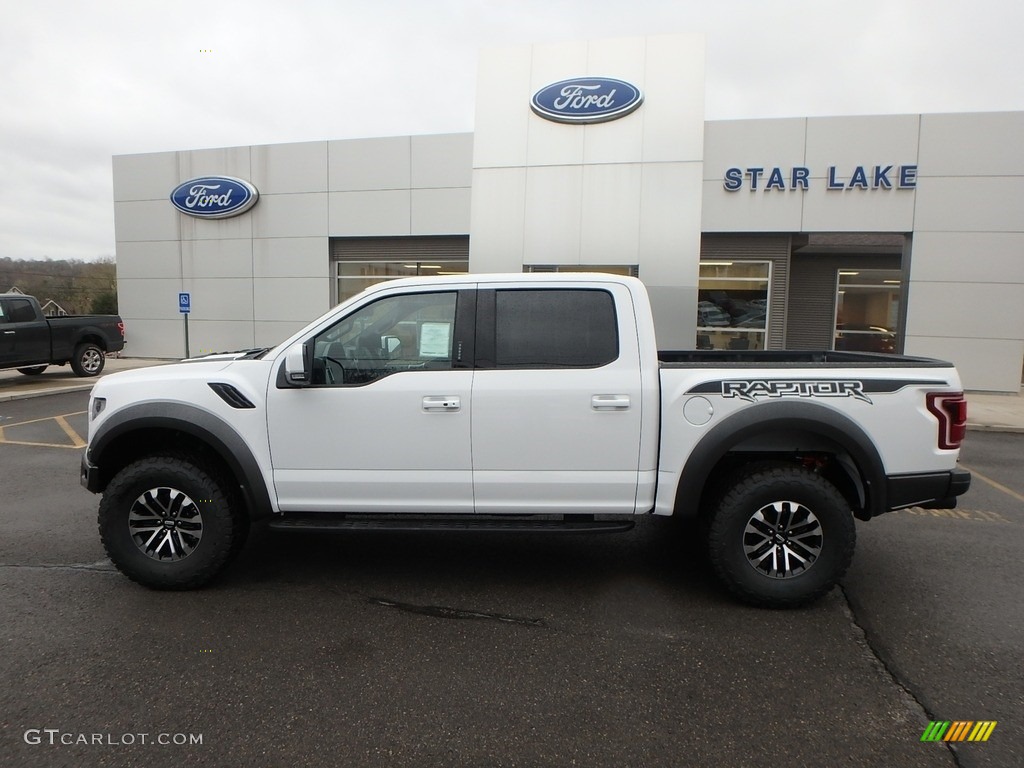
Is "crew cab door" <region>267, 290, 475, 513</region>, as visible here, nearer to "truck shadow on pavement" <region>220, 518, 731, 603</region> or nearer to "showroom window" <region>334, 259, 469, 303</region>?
"truck shadow on pavement" <region>220, 518, 731, 603</region>

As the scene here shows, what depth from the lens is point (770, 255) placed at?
1577 centimetres

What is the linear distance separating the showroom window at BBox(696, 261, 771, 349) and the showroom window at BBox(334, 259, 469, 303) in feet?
21.5

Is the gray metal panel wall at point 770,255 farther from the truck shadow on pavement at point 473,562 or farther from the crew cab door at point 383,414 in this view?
the crew cab door at point 383,414

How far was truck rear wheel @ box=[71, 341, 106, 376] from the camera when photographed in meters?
15.5

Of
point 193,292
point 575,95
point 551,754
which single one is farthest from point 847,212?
point 193,292

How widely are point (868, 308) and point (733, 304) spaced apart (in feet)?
13.0

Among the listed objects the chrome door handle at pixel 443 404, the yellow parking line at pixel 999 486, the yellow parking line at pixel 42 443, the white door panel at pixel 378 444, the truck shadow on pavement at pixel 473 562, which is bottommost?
the yellow parking line at pixel 42 443

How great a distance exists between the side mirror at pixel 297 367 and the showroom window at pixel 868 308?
54.9 ft

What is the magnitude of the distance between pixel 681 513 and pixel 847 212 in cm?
1363

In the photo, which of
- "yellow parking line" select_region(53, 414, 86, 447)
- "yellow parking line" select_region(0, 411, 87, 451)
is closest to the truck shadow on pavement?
"yellow parking line" select_region(0, 411, 87, 451)

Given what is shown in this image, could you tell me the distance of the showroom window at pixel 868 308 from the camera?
1708 centimetres

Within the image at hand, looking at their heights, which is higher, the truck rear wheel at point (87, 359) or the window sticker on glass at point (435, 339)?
the window sticker on glass at point (435, 339)

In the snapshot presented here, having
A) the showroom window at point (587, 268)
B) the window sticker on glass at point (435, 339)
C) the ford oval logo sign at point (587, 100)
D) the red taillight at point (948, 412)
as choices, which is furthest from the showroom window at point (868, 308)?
the window sticker on glass at point (435, 339)

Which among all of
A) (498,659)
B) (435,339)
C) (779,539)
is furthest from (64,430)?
(779,539)
